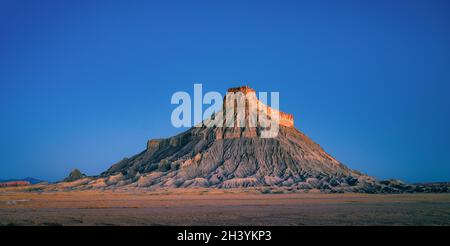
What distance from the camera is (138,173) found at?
98.7m

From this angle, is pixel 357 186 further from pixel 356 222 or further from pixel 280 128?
pixel 356 222

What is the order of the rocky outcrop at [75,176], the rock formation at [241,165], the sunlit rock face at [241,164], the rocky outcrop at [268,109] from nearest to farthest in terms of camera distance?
the rock formation at [241,165] < the sunlit rock face at [241,164] < the rocky outcrop at [268,109] < the rocky outcrop at [75,176]

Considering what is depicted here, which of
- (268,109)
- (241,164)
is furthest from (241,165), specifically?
(268,109)

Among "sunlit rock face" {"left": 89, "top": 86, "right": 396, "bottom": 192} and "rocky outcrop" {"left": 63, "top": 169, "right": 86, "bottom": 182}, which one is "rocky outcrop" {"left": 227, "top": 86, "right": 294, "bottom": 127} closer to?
"sunlit rock face" {"left": 89, "top": 86, "right": 396, "bottom": 192}

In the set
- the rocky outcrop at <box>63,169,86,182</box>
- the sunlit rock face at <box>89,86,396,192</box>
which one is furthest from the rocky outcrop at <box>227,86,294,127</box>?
the rocky outcrop at <box>63,169,86,182</box>

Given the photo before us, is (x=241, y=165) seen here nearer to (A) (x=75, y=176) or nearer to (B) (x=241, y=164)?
(B) (x=241, y=164)

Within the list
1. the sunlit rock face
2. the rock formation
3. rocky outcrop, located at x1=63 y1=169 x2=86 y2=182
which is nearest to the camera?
the rock formation

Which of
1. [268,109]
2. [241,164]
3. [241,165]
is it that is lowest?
[241,165]

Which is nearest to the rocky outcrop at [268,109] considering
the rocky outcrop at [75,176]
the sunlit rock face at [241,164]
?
the sunlit rock face at [241,164]

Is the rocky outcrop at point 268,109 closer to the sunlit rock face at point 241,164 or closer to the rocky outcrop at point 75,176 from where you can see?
the sunlit rock face at point 241,164

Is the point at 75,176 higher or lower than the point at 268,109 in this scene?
lower

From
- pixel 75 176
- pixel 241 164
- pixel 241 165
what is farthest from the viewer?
pixel 75 176
